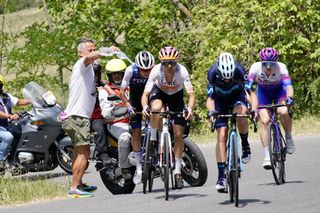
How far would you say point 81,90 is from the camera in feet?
39.4

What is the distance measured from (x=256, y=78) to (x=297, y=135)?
6203mm

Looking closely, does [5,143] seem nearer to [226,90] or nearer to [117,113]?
[117,113]

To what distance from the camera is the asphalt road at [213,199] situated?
1068 cm

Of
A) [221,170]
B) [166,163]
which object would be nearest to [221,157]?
[221,170]

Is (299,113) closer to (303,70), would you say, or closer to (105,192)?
(303,70)

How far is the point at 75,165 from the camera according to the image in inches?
484

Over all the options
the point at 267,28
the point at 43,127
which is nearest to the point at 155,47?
the point at 267,28

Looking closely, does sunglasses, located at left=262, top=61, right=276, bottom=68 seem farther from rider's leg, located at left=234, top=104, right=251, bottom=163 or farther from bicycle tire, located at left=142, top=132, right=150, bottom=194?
bicycle tire, located at left=142, top=132, right=150, bottom=194

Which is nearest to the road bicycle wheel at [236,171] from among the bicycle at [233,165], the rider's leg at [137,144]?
the bicycle at [233,165]

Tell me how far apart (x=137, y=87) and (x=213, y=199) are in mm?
2412

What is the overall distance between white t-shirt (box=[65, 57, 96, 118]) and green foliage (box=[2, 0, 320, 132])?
11.9 meters

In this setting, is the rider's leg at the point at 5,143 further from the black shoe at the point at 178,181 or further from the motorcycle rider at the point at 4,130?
the black shoe at the point at 178,181

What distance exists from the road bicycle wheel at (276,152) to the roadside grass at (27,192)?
2954mm

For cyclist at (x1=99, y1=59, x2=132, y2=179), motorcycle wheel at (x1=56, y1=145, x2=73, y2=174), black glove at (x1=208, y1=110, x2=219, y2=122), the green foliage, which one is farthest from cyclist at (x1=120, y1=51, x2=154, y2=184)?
the green foliage
